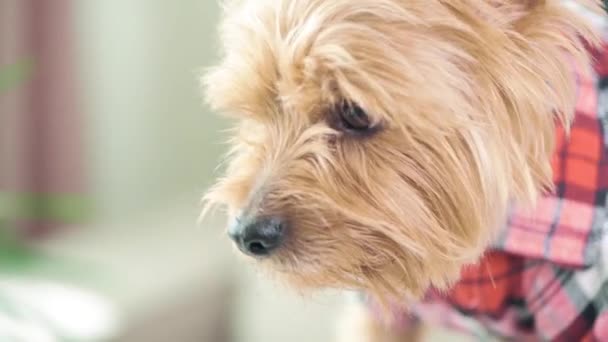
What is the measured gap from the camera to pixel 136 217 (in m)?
1.60

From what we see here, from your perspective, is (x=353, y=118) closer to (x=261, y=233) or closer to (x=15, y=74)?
(x=261, y=233)

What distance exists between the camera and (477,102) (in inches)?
27.2

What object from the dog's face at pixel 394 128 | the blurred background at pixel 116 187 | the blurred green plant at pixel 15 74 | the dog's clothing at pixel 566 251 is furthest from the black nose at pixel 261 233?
the blurred green plant at pixel 15 74

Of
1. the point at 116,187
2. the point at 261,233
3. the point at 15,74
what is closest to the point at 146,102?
the point at 116,187

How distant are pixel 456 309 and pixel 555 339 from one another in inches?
3.7

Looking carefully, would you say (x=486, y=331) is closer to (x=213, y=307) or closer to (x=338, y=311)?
(x=338, y=311)

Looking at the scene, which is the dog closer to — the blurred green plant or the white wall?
the blurred green plant

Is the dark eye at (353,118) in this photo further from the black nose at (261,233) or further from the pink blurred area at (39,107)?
the pink blurred area at (39,107)

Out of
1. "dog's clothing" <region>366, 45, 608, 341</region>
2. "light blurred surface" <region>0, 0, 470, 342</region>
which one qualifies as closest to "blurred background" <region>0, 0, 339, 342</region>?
"light blurred surface" <region>0, 0, 470, 342</region>

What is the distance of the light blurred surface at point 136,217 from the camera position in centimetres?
131

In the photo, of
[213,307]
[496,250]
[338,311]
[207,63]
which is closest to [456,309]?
[496,250]

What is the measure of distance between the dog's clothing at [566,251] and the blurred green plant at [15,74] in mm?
945

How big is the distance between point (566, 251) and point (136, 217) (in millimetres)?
1010

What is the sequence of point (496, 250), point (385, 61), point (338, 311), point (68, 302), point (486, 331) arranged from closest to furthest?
point (385, 61), point (496, 250), point (486, 331), point (338, 311), point (68, 302)
